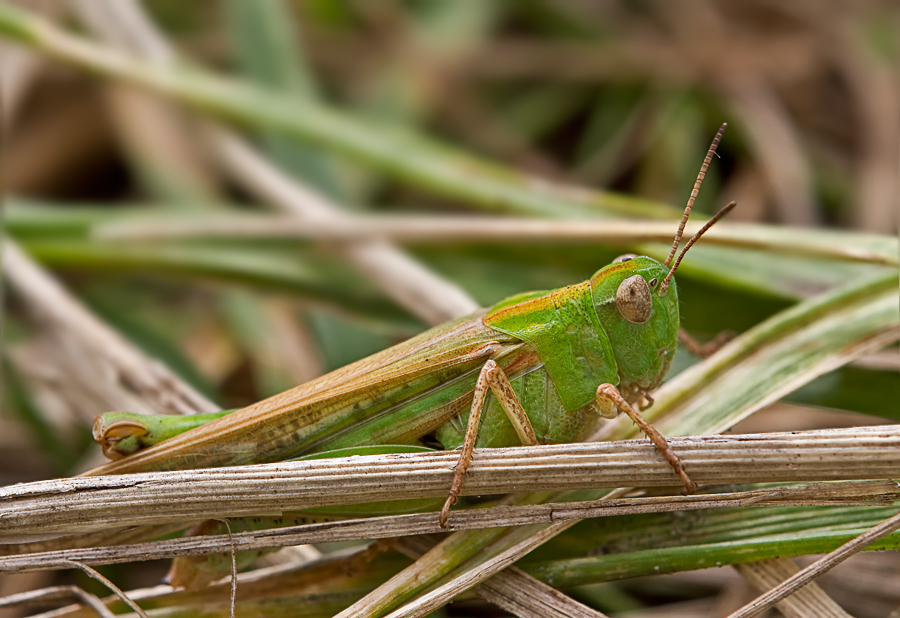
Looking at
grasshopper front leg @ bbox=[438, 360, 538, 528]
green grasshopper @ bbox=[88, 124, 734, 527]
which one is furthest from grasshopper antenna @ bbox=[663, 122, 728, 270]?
grasshopper front leg @ bbox=[438, 360, 538, 528]

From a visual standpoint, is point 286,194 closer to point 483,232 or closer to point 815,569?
point 483,232

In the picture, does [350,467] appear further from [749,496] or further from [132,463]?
[749,496]

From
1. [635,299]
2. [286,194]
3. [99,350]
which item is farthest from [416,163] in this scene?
[635,299]

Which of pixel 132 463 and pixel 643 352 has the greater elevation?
pixel 643 352

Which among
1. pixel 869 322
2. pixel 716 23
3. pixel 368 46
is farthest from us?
pixel 368 46

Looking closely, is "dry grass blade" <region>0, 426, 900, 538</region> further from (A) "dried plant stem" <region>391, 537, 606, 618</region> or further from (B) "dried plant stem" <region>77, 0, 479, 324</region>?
(B) "dried plant stem" <region>77, 0, 479, 324</region>

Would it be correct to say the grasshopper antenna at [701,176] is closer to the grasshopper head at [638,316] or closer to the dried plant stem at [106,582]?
the grasshopper head at [638,316]

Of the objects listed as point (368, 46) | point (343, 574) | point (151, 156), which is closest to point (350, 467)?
point (343, 574)
